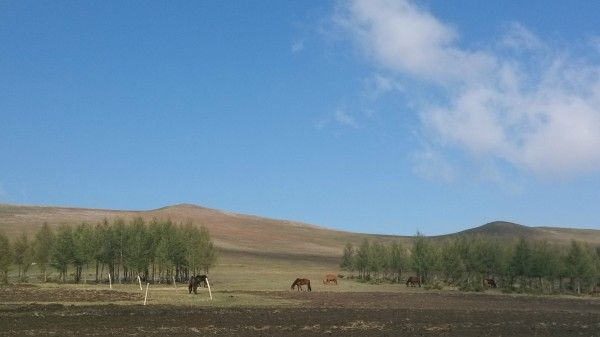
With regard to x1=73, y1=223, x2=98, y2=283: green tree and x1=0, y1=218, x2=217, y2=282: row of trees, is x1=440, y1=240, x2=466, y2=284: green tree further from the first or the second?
x1=73, y1=223, x2=98, y2=283: green tree

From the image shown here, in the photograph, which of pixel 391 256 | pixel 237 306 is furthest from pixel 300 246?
pixel 237 306

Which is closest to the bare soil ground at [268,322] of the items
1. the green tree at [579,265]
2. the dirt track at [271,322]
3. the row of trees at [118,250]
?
the dirt track at [271,322]

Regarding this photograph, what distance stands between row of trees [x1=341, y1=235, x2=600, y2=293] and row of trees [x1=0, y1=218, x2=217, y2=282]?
32.4 metres

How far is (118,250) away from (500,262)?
54804 mm

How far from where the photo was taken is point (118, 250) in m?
92.0

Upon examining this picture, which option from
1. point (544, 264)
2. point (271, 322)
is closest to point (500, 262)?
point (544, 264)

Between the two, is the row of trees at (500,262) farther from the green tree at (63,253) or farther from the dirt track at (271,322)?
the dirt track at (271,322)

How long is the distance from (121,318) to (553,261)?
2899 inches

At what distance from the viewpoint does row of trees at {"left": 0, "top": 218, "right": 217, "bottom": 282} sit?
283 ft

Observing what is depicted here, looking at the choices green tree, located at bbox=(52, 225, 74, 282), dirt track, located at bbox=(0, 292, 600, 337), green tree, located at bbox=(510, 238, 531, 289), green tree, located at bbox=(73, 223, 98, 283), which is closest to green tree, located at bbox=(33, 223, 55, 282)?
green tree, located at bbox=(52, 225, 74, 282)

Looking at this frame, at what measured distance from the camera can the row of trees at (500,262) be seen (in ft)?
296

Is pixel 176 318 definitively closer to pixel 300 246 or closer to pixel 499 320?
pixel 499 320

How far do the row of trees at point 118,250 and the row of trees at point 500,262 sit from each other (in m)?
32.4

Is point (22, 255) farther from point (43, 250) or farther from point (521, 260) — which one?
point (521, 260)
